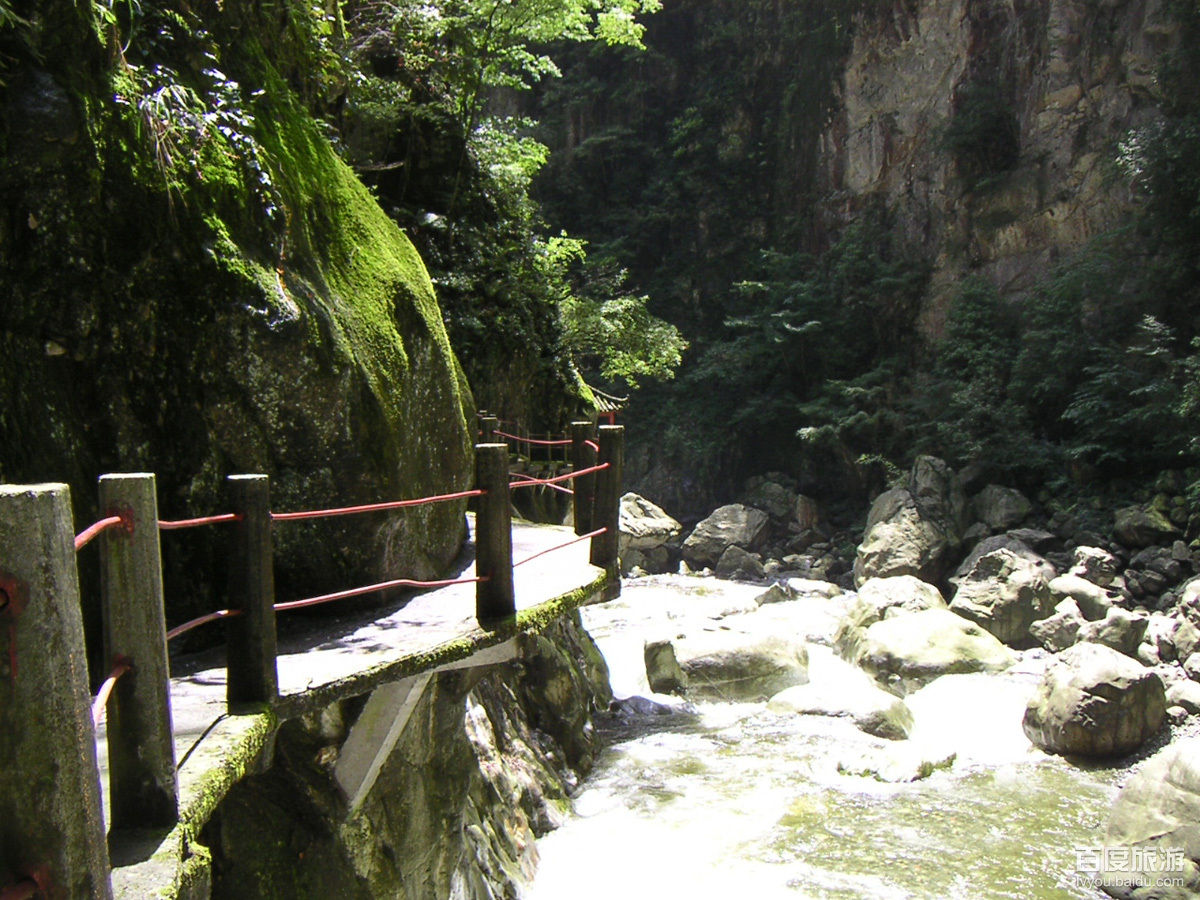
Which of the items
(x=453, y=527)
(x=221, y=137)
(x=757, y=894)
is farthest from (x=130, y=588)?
(x=757, y=894)

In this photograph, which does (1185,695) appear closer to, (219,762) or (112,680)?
(219,762)

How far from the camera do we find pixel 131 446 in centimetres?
369

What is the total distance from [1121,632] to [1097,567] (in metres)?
2.90

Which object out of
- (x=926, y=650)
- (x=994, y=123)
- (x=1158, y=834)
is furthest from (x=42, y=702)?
(x=994, y=123)

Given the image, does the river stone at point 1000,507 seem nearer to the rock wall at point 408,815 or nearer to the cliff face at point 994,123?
the cliff face at point 994,123

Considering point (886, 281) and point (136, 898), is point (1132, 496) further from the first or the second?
point (136, 898)

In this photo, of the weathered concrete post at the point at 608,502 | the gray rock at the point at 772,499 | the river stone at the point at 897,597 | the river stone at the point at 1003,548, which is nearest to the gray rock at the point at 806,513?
the gray rock at the point at 772,499

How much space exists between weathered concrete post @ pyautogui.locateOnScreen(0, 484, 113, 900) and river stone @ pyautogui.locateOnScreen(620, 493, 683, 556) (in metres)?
19.5

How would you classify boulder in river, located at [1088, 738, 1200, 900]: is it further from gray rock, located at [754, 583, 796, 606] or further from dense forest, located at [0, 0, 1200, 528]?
gray rock, located at [754, 583, 796, 606]

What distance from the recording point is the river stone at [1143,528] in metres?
15.5

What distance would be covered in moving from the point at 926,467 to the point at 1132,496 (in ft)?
11.8

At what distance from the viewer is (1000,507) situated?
18.1m

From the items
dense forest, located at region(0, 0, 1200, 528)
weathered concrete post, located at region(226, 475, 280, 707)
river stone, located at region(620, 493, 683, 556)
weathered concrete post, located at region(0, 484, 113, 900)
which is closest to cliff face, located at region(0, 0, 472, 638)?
dense forest, located at region(0, 0, 1200, 528)

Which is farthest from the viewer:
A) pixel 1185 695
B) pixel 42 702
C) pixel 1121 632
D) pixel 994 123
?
pixel 994 123
